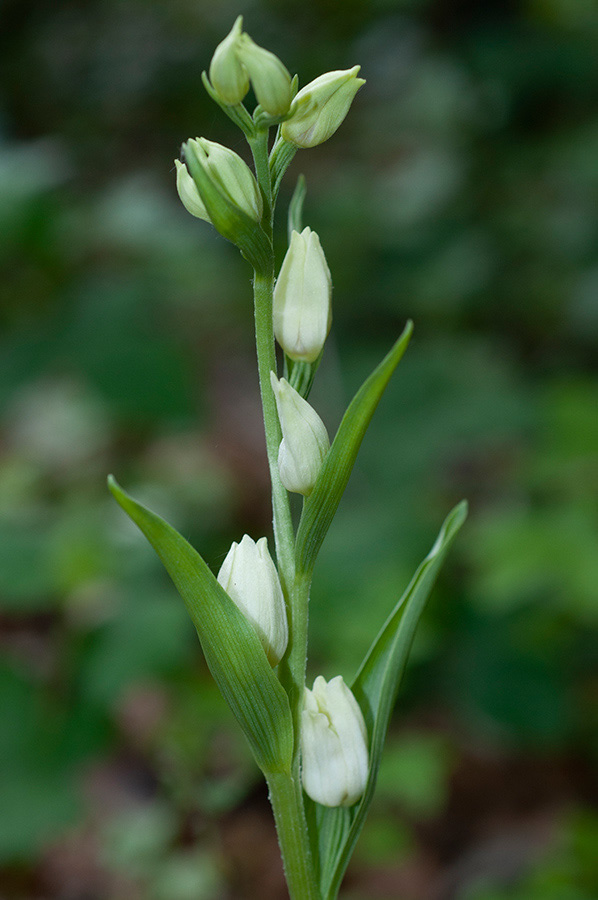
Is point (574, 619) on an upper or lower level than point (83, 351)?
lower

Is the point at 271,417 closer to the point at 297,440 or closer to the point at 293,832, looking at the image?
the point at 297,440

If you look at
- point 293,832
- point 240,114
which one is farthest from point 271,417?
Answer: point 293,832

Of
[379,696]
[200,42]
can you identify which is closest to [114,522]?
[379,696]

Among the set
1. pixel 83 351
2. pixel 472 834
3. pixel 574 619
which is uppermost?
pixel 83 351

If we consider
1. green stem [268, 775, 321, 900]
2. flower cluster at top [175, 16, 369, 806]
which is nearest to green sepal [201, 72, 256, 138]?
flower cluster at top [175, 16, 369, 806]

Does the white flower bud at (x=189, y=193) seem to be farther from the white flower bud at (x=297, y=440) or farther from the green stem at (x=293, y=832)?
the green stem at (x=293, y=832)

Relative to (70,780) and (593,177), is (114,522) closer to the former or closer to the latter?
(70,780)
